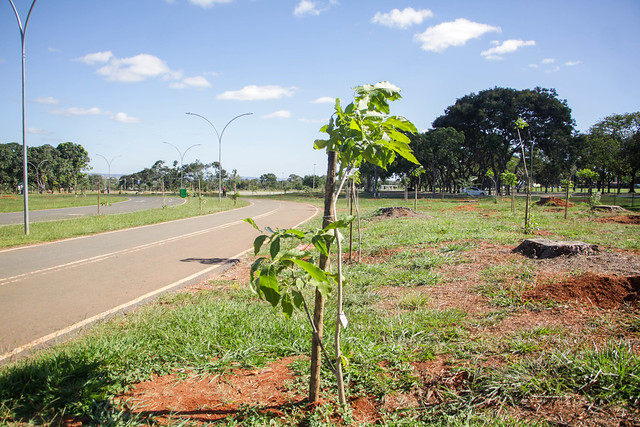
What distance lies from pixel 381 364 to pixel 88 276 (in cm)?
636

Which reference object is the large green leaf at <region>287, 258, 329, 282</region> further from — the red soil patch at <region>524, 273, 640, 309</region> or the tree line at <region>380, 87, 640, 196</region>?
the tree line at <region>380, 87, 640, 196</region>

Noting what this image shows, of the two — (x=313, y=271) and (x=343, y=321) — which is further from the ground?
(x=313, y=271)

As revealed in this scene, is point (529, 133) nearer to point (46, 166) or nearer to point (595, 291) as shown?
point (595, 291)

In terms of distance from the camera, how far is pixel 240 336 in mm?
3812

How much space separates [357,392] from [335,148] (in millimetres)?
1839

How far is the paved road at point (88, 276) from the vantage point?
481cm

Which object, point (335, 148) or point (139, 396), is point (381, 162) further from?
point (139, 396)

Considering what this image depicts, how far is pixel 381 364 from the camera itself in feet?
10.6

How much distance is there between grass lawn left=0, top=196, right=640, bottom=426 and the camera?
2533 mm

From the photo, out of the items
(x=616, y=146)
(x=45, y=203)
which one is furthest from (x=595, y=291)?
(x=616, y=146)

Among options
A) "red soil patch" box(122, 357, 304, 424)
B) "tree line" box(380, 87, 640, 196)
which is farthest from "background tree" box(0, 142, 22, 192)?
"red soil patch" box(122, 357, 304, 424)

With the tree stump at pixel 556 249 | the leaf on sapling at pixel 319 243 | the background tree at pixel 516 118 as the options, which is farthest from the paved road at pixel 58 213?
the background tree at pixel 516 118

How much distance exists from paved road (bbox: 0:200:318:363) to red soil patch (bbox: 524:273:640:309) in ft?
18.1

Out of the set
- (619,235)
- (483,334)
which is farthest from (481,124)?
(483,334)
